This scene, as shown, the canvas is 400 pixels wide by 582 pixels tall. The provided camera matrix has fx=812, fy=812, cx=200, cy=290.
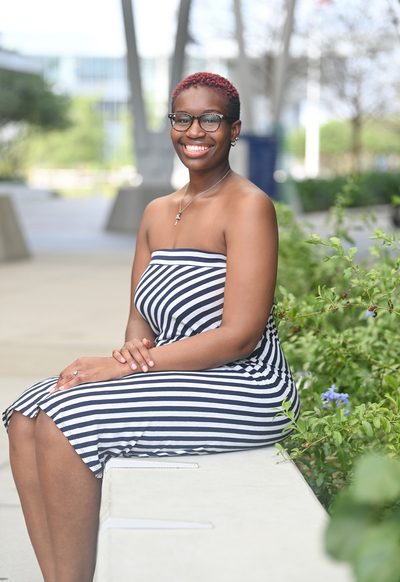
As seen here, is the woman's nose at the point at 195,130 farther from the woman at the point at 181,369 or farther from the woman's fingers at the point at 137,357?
the woman's fingers at the point at 137,357

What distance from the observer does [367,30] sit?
30.0 m

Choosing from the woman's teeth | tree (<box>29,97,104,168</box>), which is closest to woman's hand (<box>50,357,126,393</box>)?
the woman's teeth

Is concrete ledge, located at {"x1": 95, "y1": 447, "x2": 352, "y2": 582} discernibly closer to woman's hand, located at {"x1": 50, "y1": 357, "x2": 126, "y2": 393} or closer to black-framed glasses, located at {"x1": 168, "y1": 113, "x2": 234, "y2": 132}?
woman's hand, located at {"x1": 50, "y1": 357, "x2": 126, "y2": 393}

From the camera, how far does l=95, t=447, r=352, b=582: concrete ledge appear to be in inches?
56.1

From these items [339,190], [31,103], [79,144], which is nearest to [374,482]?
[339,190]

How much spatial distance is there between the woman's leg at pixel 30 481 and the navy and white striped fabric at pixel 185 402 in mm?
51

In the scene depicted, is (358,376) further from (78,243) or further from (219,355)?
(78,243)

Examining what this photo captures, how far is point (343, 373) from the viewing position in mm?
3145

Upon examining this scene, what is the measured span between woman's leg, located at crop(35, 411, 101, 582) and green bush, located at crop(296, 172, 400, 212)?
2182 centimetres

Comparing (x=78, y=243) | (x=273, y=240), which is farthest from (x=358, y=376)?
(x=78, y=243)

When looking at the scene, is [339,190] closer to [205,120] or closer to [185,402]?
[205,120]

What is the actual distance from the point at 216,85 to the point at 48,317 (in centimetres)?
483

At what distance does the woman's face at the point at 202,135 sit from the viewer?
96.2 inches

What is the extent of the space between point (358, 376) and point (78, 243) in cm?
1187
